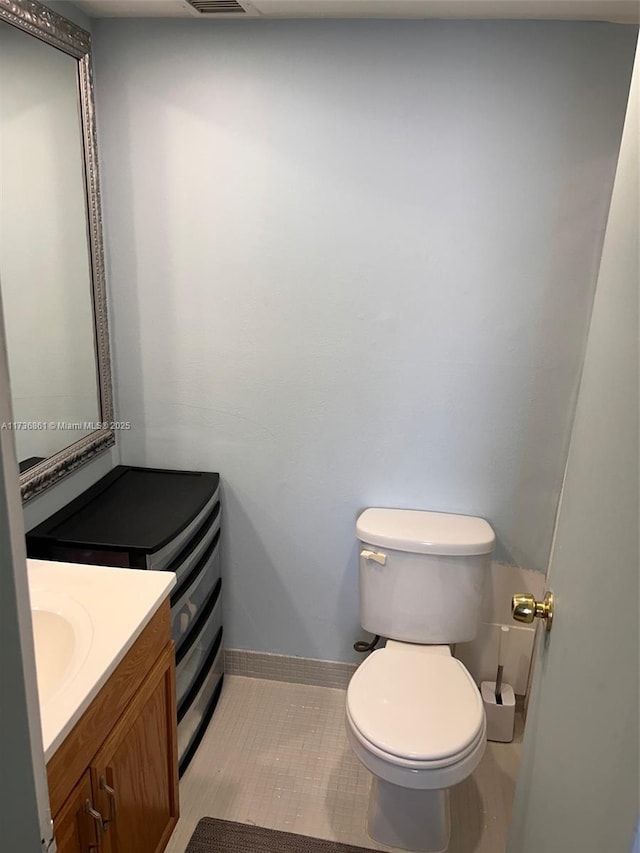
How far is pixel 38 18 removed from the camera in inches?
64.1

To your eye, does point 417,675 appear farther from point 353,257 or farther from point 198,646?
point 353,257

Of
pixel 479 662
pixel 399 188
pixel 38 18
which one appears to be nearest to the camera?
pixel 38 18

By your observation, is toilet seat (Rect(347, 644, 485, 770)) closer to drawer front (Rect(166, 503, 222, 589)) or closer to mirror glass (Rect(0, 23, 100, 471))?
drawer front (Rect(166, 503, 222, 589))

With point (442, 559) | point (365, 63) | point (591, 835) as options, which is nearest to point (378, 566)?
point (442, 559)

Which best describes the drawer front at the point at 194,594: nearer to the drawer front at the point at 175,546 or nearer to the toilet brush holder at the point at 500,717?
the drawer front at the point at 175,546

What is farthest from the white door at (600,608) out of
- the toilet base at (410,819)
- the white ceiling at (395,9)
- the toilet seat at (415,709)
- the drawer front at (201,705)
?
the drawer front at (201,705)

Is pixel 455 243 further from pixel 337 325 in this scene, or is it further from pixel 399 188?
pixel 337 325

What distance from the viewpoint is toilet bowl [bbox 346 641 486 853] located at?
1583 millimetres

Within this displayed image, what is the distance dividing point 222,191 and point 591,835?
1.79 metres

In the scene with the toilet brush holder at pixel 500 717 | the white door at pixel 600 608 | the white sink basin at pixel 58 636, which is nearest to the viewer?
the white door at pixel 600 608

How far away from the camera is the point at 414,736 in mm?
1610

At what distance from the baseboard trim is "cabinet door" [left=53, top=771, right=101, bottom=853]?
122 centimetres

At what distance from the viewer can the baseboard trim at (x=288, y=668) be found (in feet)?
7.79

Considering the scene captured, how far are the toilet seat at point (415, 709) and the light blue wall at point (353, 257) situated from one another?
0.45m
